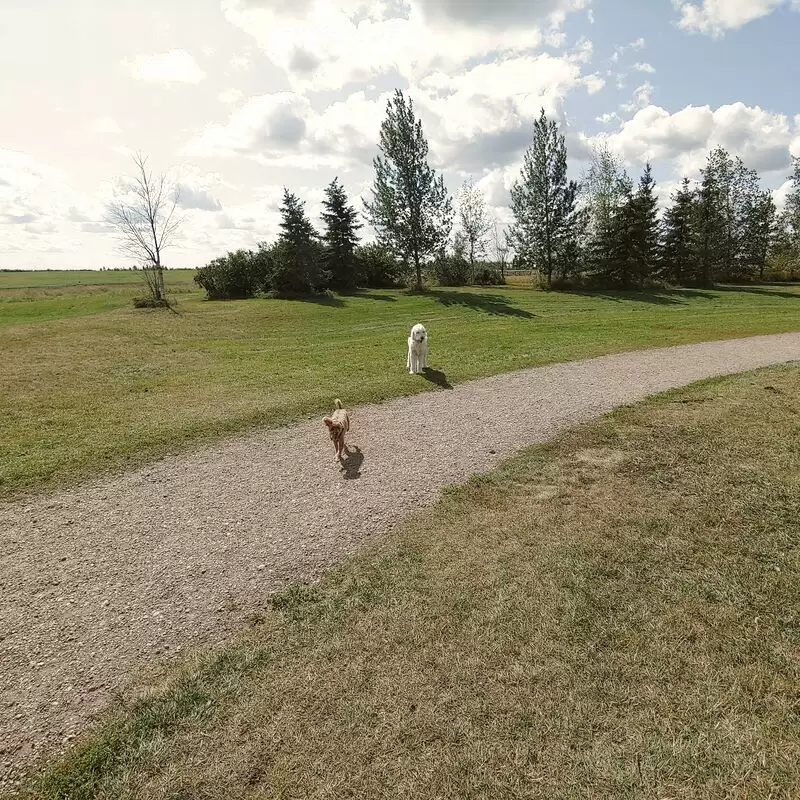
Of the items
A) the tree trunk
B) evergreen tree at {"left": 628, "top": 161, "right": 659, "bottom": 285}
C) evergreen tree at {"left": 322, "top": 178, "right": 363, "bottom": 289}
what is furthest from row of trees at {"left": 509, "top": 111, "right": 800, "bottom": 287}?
the tree trunk

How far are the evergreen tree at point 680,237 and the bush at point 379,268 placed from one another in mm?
25537

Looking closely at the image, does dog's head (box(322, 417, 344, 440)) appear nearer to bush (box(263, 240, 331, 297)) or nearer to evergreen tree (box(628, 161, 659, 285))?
bush (box(263, 240, 331, 297))

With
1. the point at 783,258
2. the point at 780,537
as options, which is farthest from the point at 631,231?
the point at 780,537

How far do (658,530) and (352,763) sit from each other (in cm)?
452

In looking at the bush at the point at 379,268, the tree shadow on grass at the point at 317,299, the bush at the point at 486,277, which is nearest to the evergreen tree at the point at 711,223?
the bush at the point at 486,277

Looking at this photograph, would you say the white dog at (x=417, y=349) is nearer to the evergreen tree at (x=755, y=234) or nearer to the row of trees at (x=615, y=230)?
the row of trees at (x=615, y=230)

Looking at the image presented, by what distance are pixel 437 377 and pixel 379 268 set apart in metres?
33.3

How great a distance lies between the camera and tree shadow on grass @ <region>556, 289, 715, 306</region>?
33062 millimetres

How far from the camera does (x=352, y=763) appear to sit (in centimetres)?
331

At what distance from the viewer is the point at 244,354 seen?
17.7m

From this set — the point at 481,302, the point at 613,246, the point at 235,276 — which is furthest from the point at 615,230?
the point at 235,276

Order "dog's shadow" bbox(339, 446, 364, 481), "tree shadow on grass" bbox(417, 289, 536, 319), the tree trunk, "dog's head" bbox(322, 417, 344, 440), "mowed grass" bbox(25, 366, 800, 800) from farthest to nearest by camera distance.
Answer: the tree trunk, "tree shadow on grass" bbox(417, 289, 536, 319), "dog's head" bbox(322, 417, 344, 440), "dog's shadow" bbox(339, 446, 364, 481), "mowed grass" bbox(25, 366, 800, 800)

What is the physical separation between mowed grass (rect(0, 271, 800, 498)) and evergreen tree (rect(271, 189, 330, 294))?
3515 mm

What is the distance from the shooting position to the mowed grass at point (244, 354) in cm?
946
